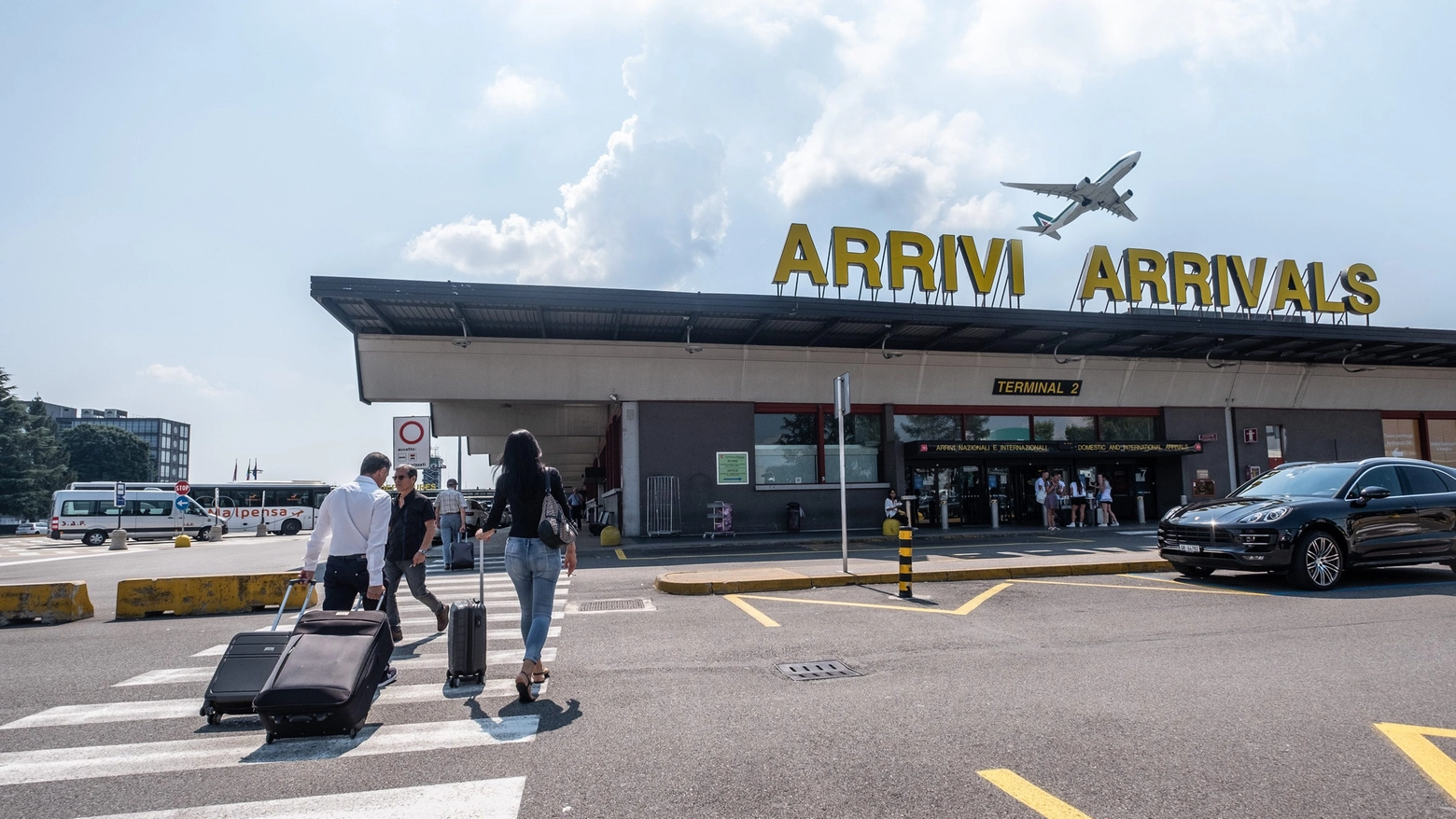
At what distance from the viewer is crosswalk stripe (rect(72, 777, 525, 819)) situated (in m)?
3.48

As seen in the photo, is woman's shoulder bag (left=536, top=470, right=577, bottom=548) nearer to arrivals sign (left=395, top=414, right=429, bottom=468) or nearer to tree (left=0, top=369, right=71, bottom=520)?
arrivals sign (left=395, top=414, right=429, bottom=468)

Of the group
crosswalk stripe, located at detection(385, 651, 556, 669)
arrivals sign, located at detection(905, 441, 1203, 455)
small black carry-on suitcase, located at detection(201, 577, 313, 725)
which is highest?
arrivals sign, located at detection(905, 441, 1203, 455)

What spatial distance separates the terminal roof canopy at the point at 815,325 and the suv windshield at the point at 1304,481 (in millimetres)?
9842

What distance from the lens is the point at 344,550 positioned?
602 cm

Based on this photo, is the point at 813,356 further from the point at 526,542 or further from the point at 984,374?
the point at 526,542

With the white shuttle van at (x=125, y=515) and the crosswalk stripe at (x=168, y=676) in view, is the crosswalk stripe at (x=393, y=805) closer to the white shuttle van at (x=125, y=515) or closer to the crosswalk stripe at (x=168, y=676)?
the crosswalk stripe at (x=168, y=676)

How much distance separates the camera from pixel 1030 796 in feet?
11.5

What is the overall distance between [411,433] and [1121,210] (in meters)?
32.3

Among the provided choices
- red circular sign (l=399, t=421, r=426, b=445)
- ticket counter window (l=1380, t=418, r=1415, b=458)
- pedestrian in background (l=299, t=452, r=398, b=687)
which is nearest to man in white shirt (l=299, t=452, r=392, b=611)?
pedestrian in background (l=299, t=452, r=398, b=687)

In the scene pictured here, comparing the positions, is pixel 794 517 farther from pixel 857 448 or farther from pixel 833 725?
pixel 833 725

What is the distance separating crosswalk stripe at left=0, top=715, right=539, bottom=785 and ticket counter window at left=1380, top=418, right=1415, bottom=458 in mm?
33829

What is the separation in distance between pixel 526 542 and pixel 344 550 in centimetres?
161

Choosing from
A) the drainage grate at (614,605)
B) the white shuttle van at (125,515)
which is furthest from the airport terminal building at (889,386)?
the white shuttle van at (125,515)

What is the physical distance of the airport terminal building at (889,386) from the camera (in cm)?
2022
